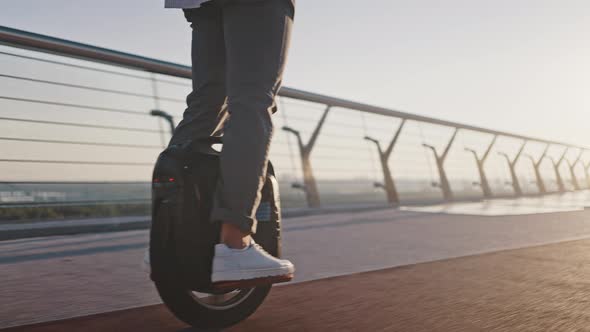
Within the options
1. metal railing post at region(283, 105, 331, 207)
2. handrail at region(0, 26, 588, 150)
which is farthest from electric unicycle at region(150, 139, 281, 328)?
metal railing post at region(283, 105, 331, 207)

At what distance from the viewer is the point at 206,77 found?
1.46 metres

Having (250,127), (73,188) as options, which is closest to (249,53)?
(250,127)

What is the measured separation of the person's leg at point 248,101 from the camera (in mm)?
1222

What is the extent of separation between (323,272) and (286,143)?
3.66 m

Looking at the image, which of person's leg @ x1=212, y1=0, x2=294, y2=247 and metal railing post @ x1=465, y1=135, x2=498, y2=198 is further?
metal railing post @ x1=465, y1=135, x2=498, y2=198

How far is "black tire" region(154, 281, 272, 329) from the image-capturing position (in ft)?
3.90

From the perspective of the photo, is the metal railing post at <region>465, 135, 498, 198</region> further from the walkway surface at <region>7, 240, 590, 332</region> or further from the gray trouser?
the gray trouser

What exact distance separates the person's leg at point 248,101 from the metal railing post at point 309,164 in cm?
394

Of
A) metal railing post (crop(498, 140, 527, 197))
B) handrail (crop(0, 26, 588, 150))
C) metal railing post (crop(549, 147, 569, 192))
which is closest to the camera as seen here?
handrail (crop(0, 26, 588, 150))

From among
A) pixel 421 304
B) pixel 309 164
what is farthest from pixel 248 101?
pixel 309 164

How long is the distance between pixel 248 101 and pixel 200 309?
22.0 inches

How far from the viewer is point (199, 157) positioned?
4.13 feet

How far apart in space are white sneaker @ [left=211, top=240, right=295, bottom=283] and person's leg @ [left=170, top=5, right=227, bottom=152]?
399mm

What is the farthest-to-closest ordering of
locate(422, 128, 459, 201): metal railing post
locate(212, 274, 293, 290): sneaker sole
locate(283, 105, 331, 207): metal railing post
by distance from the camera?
locate(422, 128, 459, 201): metal railing post, locate(283, 105, 331, 207): metal railing post, locate(212, 274, 293, 290): sneaker sole
